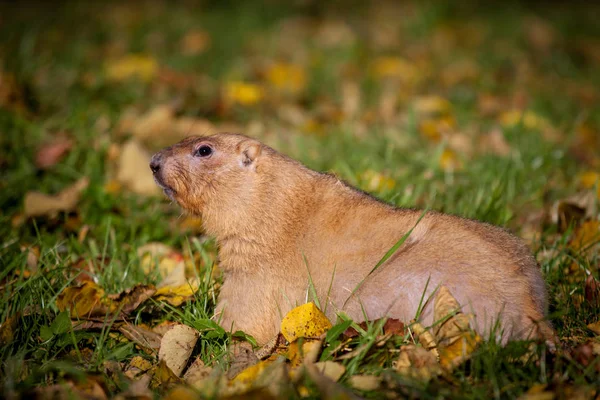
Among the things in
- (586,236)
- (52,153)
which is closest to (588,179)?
(586,236)

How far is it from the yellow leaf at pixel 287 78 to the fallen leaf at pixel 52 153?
107 inches

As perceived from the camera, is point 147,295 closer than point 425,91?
Yes

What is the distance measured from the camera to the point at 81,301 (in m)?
3.39

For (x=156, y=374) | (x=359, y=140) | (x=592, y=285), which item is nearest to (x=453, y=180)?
(x=359, y=140)

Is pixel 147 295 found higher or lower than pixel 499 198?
lower

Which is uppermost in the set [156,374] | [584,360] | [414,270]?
[414,270]

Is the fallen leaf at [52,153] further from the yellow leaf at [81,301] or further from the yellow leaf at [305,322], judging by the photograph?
the yellow leaf at [305,322]

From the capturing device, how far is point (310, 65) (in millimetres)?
7863

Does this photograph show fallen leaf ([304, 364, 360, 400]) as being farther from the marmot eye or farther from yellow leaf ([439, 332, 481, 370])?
the marmot eye

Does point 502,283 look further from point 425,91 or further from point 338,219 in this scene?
point 425,91

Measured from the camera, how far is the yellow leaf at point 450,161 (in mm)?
5304

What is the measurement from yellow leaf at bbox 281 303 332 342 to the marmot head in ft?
2.41

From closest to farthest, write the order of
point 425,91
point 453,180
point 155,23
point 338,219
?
1. point 338,219
2. point 453,180
3. point 425,91
4. point 155,23

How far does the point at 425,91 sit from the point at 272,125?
6.92 feet
